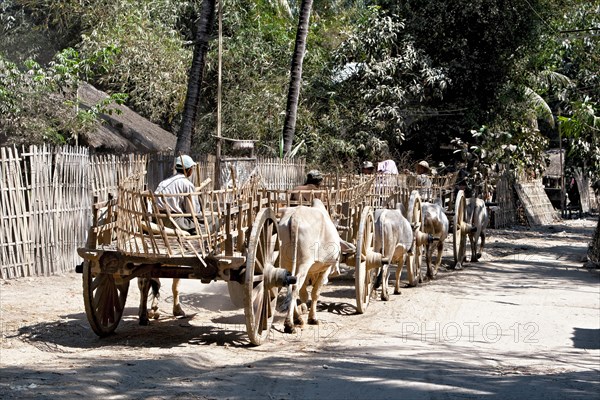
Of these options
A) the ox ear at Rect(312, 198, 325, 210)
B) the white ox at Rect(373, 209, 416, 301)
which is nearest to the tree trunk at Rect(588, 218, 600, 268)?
the white ox at Rect(373, 209, 416, 301)

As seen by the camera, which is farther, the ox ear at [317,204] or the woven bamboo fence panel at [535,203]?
the woven bamboo fence panel at [535,203]

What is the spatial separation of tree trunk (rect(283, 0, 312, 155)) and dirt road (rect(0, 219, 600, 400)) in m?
7.35

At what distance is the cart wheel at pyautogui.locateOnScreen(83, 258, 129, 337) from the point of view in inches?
340

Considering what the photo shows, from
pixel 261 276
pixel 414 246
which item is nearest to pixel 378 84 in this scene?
pixel 414 246

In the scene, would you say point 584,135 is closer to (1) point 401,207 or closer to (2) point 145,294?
(1) point 401,207

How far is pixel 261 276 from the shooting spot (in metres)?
8.73

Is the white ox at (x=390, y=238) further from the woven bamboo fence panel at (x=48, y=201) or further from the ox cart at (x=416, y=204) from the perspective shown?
the woven bamboo fence panel at (x=48, y=201)

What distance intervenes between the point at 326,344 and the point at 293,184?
12.6 metres

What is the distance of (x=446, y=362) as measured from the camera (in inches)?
328

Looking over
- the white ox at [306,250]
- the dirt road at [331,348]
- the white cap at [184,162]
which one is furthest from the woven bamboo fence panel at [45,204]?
the white ox at [306,250]

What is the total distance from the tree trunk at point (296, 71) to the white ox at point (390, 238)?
838cm

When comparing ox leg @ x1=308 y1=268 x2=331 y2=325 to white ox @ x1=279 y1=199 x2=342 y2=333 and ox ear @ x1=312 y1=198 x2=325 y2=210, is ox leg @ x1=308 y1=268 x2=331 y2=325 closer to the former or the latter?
white ox @ x1=279 y1=199 x2=342 y2=333

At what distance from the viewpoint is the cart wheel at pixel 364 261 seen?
1087 cm

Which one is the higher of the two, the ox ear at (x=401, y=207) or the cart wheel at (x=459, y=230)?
the ox ear at (x=401, y=207)
